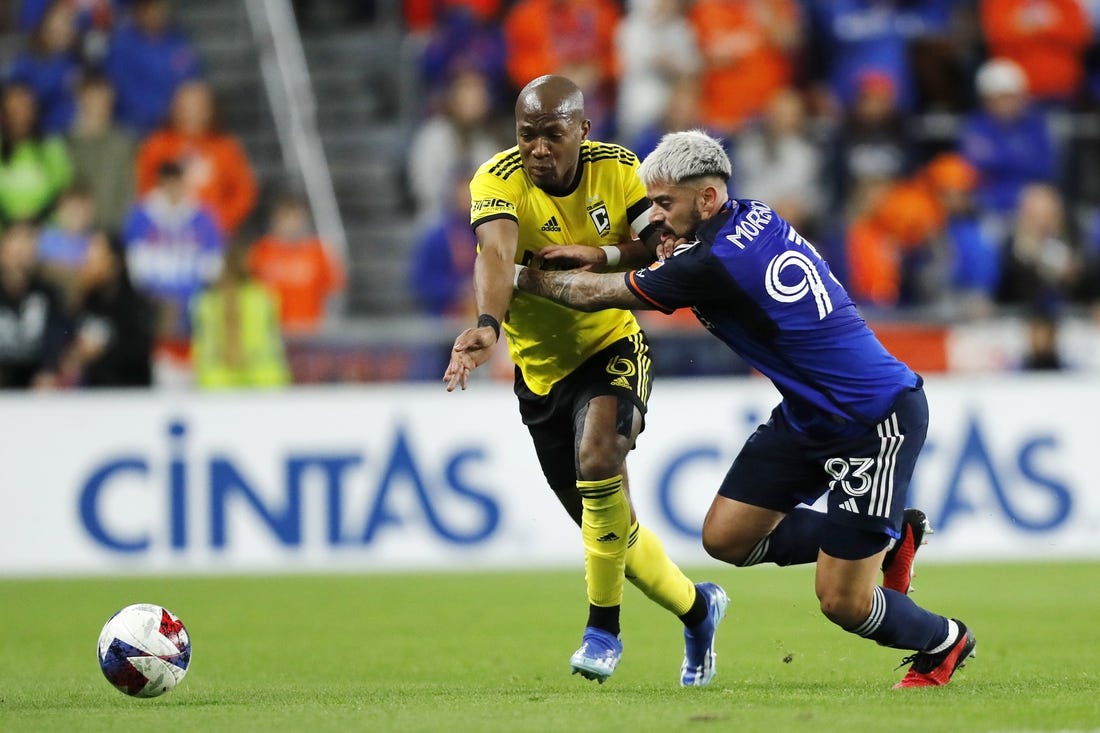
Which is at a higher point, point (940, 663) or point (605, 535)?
point (605, 535)

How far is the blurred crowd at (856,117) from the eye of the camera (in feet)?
50.8

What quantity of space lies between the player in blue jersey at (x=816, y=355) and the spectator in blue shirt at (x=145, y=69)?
11291 mm

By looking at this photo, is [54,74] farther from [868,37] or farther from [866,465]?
[866,465]

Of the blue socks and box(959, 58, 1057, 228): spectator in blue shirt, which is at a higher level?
box(959, 58, 1057, 228): spectator in blue shirt

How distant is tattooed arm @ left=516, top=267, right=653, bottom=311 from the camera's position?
23.0 feet

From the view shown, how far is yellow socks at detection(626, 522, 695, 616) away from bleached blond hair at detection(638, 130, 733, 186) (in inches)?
65.1

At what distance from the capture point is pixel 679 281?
22.5ft

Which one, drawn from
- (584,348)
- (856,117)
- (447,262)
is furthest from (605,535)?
(856,117)

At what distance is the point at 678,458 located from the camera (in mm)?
13797

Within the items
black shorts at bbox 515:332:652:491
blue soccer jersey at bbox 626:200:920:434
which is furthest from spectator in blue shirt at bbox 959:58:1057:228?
blue soccer jersey at bbox 626:200:920:434

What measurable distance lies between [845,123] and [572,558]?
5.17 meters

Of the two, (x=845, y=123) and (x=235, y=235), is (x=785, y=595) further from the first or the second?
(x=235, y=235)

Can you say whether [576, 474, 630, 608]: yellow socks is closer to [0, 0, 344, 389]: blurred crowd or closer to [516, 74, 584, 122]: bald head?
[516, 74, 584, 122]: bald head

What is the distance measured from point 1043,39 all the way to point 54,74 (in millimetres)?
9671
